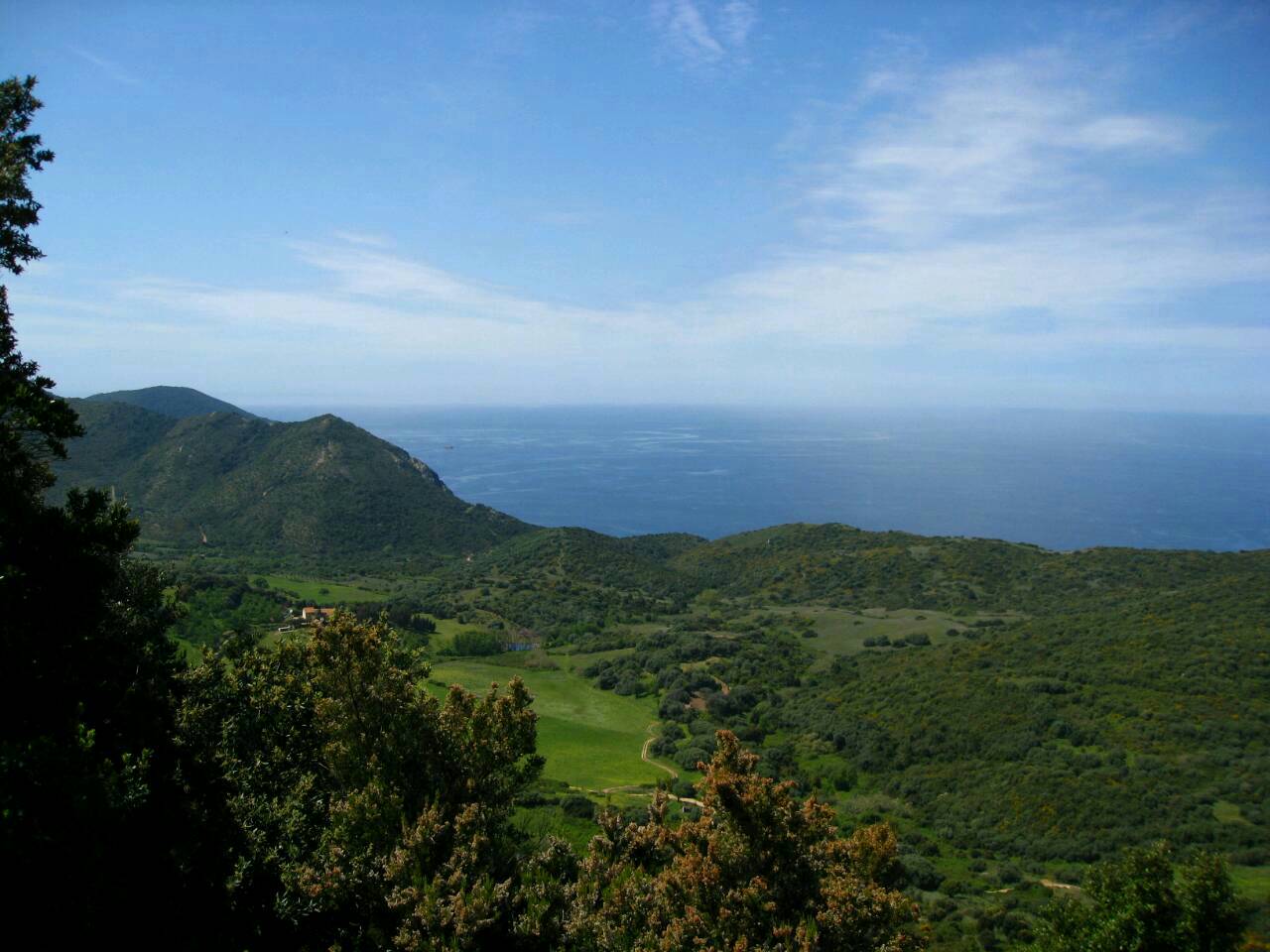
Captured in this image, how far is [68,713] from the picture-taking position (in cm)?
937

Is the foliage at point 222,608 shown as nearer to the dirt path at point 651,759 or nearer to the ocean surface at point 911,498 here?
the dirt path at point 651,759

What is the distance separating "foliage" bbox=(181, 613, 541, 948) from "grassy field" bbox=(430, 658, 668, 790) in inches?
827

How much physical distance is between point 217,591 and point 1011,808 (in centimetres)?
5327

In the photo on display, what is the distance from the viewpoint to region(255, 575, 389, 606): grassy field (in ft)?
211

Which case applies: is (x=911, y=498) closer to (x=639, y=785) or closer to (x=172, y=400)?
(x=639, y=785)

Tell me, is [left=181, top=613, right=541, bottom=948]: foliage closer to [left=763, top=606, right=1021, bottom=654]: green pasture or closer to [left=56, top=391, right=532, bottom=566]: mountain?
[left=763, top=606, right=1021, bottom=654]: green pasture

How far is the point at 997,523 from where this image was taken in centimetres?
12400

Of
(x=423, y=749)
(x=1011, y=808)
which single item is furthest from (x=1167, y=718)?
(x=423, y=749)

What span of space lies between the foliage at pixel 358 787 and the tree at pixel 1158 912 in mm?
9816

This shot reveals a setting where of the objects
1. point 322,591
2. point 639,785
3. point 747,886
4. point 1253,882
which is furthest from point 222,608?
point 1253,882

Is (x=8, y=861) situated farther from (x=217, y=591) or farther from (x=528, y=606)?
(x=528, y=606)

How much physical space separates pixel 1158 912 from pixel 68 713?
16621 mm

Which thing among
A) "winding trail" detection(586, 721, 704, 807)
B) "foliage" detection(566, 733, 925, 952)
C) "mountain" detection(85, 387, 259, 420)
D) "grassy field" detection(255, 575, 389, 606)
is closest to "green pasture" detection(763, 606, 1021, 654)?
"winding trail" detection(586, 721, 704, 807)

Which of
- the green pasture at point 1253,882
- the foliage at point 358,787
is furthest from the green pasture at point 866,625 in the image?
the foliage at point 358,787
